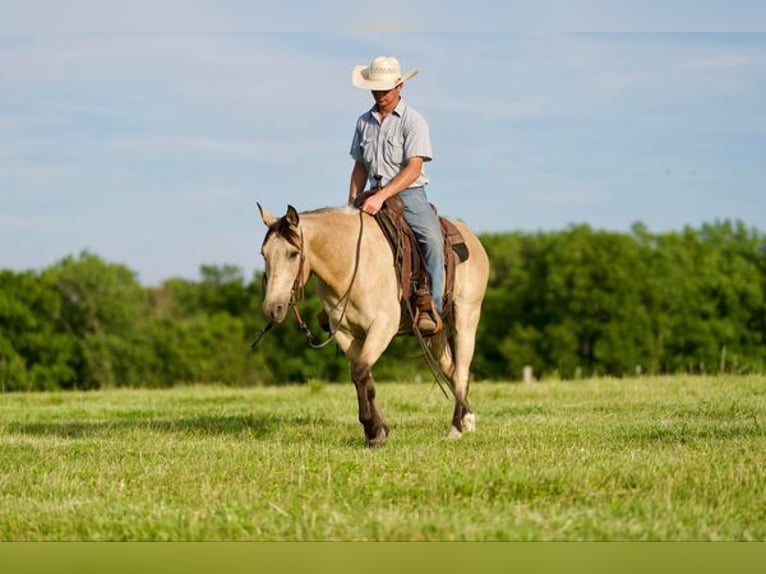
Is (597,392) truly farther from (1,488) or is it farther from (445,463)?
(1,488)

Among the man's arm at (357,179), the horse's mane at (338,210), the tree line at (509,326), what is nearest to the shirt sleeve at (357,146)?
the man's arm at (357,179)

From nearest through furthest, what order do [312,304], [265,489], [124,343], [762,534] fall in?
[762,534], [265,489], [312,304], [124,343]

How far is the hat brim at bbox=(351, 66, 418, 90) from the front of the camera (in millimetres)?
12672

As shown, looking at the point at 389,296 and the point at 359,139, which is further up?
the point at 359,139

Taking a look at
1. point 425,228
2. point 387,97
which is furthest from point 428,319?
point 387,97

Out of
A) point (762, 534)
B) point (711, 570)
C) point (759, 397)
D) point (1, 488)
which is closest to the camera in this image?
point (711, 570)

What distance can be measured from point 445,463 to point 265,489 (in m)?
1.57

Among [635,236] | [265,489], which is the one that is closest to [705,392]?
[265,489]

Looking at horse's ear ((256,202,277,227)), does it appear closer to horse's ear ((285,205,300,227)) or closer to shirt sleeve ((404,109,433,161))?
horse's ear ((285,205,300,227))

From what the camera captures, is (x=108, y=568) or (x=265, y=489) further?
(x=265, y=489)

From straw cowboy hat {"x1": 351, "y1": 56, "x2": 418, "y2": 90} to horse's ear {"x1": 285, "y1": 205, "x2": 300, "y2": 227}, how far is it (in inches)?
70.3

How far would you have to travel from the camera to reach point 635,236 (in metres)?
99.5

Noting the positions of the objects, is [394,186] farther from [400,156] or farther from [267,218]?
[267,218]

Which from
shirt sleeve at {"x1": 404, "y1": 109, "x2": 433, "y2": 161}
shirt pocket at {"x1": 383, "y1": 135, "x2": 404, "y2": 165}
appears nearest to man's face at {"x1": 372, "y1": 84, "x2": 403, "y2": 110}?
shirt sleeve at {"x1": 404, "y1": 109, "x2": 433, "y2": 161}
